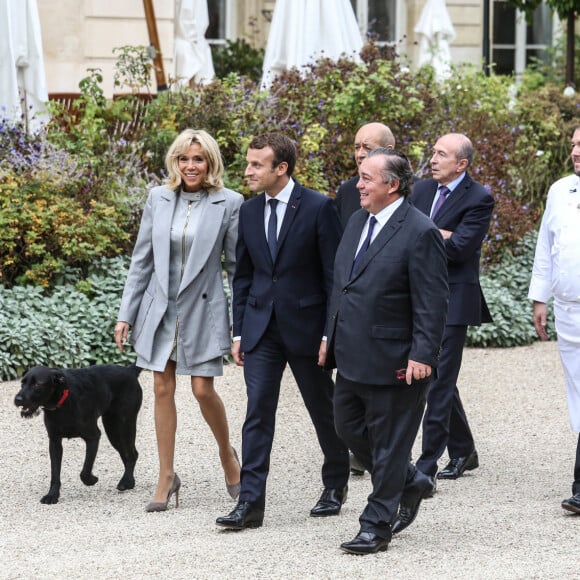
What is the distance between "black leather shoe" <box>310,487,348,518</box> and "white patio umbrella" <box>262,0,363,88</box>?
8307 mm

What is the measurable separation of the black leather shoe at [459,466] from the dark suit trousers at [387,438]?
4.72 feet

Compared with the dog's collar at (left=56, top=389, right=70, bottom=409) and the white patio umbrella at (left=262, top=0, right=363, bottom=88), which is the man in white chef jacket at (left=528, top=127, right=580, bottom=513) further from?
the white patio umbrella at (left=262, top=0, right=363, bottom=88)

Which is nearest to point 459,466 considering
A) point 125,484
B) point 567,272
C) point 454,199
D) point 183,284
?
point 567,272

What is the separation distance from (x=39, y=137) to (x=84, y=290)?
6.66ft

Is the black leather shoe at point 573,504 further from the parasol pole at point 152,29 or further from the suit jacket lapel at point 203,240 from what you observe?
the parasol pole at point 152,29

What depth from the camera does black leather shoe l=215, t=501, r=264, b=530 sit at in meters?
5.46

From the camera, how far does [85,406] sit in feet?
20.1

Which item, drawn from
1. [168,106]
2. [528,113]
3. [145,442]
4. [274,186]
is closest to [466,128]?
[528,113]

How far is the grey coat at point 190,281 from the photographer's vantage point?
5879 mm

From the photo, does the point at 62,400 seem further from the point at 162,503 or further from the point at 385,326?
the point at 385,326

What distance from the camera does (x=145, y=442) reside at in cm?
744

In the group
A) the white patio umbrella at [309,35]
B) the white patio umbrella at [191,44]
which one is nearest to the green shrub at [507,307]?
the white patio umbrella at [309,35]

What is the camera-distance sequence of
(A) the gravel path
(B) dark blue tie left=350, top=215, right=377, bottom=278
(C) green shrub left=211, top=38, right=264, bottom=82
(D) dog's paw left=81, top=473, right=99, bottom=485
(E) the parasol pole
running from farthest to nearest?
(C) green shrub left=211, top=38, right=264, bottom=82
(E) the parasol pole
(D) dog's paw left=81, top=473, right=99, bottom=485
(B) dark blue tie left=350, top=215, right=377, bottom=278
(A) the gravel path

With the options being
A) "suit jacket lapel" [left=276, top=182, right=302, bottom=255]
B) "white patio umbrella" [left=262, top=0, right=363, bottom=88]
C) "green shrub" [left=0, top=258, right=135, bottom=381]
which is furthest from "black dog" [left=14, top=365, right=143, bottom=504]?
"white patio umbrella" [left=262, top=0, right=363, bottom=88]
